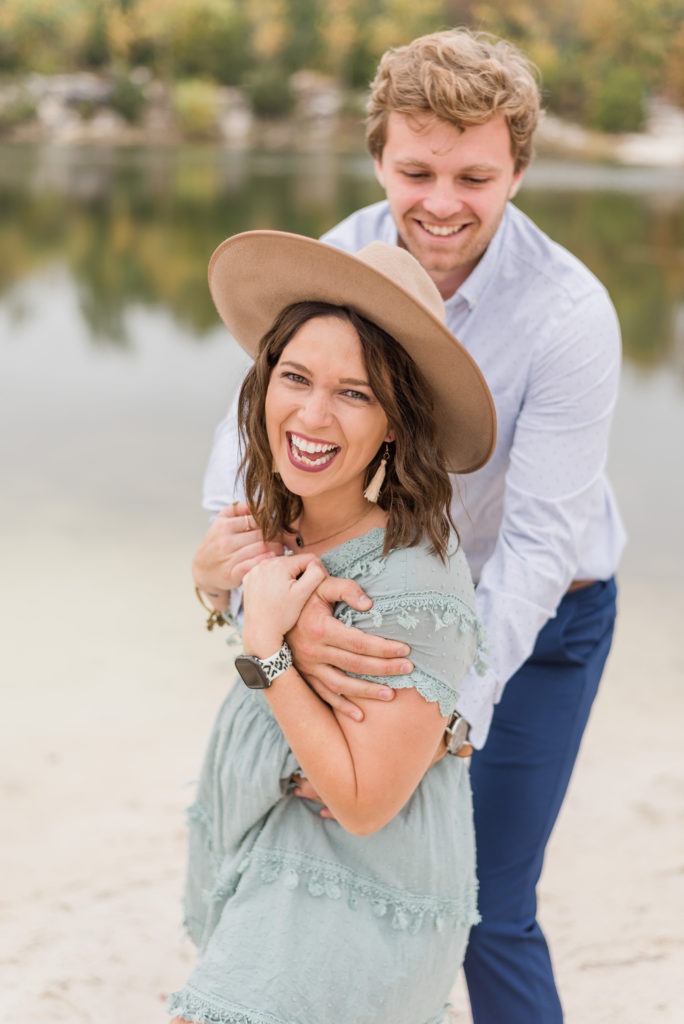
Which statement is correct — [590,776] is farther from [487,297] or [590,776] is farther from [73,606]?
[73,606]

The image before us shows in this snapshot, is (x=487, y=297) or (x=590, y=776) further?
(x=590, y=776)

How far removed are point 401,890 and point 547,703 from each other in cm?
69

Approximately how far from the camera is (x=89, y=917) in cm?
279

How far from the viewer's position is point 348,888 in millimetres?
1492

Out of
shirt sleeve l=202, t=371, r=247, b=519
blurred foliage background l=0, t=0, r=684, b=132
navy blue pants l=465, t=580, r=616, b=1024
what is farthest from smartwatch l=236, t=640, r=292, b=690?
blurred foliage background l=0, t=0, r=684, b=132

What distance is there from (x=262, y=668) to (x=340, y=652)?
98mm

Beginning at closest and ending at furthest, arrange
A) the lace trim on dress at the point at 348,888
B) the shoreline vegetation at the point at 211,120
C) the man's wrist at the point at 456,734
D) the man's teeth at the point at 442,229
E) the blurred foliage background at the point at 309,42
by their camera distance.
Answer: the lace trim on dress at the point at 348,888
the man's wrist at the point at 456,734
the man's teeth at the point at 442,229
the blurred foliage background at the point at 309,42
the shoreline vegetation at the point at 211,120

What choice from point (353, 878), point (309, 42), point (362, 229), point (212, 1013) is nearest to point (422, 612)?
point (353, 878)

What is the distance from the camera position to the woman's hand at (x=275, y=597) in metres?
1.44

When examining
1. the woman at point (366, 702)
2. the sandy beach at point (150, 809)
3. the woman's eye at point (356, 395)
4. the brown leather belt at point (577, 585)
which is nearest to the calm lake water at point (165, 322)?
the sandy beach at point (150, 809)

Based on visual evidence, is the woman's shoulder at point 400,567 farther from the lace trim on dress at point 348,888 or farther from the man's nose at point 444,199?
the man's nose at point 444,199

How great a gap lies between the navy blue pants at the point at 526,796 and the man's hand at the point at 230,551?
2.12ft

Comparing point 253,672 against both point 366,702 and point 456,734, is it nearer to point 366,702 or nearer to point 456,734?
point 366,702

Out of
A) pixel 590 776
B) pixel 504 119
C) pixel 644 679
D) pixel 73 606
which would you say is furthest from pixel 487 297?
pixel 73 606
